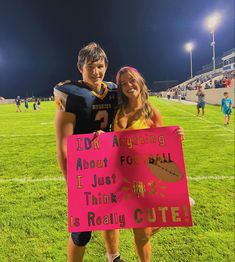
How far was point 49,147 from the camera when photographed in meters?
8.71

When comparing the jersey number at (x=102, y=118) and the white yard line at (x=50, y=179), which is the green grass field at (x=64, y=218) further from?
the jersey number at (x=102, y=118)

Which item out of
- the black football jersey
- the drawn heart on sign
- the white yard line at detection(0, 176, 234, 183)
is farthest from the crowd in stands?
the drawn heart on sign

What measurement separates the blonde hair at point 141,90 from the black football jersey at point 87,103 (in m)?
0.08

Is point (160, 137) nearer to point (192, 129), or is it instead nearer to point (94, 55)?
point (94, 55)

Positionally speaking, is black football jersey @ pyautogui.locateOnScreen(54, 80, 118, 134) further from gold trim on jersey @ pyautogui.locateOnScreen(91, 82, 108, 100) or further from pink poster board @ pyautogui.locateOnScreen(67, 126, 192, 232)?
pink poster board @ pyautogui.locateOnScreen(67, 126, 192, 232)

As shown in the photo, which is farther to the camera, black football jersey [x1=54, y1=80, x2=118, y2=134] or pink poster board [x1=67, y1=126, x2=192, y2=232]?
black football jersey [x1=54, y1=80, x2=118, y2=134]

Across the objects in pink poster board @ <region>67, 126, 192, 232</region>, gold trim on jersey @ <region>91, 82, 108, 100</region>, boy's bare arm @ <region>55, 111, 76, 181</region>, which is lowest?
pink poster board @ <region>67, 126, 192, 232</region>

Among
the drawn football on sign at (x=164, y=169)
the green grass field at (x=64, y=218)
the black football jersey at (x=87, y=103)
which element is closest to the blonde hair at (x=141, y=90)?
the black football jersey at (x=87, y=103)

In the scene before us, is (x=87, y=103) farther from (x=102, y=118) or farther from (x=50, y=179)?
(x=50, y=179)

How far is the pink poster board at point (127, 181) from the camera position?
193 cm

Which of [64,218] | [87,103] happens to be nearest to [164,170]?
[87,103]

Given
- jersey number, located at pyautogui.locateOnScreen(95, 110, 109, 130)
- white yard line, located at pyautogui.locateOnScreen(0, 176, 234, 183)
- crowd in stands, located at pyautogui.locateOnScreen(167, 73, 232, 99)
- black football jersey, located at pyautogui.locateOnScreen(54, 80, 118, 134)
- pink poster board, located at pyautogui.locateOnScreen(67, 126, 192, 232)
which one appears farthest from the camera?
crowd in stands, located at pyautogui.locateOnScreen(167, 73, 232, 99)

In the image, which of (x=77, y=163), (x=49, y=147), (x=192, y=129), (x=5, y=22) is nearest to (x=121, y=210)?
(x=77, y=163)

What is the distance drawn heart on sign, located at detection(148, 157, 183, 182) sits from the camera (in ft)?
6.51
